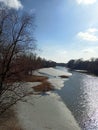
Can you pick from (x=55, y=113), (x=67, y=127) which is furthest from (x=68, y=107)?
(x=67, y=127)

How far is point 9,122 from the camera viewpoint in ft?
60.7

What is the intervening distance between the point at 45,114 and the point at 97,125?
5.95 meters

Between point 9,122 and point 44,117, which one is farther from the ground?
point 9,122

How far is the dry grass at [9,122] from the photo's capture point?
55.7ft

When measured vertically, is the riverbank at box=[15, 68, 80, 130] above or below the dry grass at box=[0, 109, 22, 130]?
below

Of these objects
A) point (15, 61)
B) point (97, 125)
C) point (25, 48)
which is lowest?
point (97, 125)

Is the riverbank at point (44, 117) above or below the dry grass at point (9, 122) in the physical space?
below

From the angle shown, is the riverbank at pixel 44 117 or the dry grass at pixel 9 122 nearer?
the dry grass at pixel 9 122

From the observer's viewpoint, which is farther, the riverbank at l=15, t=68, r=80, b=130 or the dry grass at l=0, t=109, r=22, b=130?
the riverbank at l=15, t=68, r=80, b=130

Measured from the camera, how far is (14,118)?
20031 millimetres

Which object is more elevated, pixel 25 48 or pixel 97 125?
pixel 25 48

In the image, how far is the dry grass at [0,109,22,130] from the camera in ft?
55.7

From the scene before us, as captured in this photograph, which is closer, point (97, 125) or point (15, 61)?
A: point (15, 61)

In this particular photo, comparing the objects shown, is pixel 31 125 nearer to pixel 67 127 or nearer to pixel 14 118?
pixel 14 118
